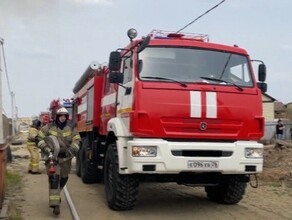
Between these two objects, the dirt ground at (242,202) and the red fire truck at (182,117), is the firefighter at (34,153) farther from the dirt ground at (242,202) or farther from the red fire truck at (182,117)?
the red fire truck at (182,117)

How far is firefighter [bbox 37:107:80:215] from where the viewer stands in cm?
850

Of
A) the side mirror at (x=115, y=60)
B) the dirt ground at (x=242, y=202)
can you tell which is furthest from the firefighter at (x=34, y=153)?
the side mirror at (x=115, y=60)

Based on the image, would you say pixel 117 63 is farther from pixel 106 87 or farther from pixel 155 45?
pixel 106 87

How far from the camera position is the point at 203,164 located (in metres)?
8.02

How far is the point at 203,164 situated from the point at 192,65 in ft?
5.63

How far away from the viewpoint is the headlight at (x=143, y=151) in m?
7.81

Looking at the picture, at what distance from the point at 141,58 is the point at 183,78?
2.54 ft

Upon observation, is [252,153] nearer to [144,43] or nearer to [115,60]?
[144,43]

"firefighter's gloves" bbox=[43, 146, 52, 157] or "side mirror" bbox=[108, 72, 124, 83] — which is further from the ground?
"side mirror" bbox=[108, 72, 124, 83]

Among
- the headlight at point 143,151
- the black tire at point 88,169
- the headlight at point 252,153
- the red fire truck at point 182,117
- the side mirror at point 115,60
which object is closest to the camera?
the headlight at point 143,151

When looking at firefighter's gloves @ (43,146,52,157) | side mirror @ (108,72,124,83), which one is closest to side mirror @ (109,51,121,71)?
side mirror @ (108,72,124,83)

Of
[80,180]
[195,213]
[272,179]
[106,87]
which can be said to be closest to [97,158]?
[106,87]

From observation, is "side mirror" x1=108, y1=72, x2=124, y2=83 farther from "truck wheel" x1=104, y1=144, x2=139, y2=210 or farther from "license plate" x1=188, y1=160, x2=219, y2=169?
"license plate" x1=188, y1=160, x2=219, y2=169

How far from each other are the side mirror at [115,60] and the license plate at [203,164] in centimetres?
204
